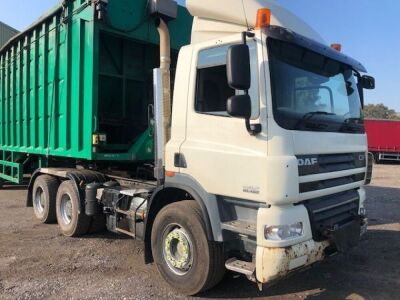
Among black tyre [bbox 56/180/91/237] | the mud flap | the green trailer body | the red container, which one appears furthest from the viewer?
the red container

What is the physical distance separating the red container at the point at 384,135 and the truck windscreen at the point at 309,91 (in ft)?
81.3

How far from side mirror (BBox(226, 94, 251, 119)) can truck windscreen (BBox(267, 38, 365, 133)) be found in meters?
0.27

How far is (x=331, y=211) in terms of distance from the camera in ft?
14.0

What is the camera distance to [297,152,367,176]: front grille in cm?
380

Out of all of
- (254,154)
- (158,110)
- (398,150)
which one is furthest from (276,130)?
(398,150)

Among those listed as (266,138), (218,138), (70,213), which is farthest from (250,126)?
(70,213)

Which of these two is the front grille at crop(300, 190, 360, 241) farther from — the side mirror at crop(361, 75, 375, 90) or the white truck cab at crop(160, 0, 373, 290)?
the side mirror at crop(361, 75, 375, 90)

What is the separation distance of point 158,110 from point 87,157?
1808 mm

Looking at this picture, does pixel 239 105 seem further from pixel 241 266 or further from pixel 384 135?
pixel 384 135

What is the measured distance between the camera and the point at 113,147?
6410 mm

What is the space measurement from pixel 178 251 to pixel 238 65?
7.10 feet

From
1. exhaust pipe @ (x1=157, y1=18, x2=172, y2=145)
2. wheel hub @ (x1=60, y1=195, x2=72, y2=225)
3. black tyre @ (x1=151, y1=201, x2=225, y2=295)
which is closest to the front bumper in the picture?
black tyre @ (x1=151, y1=201, x2=225, y2=295)

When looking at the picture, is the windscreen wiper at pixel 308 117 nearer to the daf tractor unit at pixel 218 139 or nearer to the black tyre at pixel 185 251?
the daf tractor unit at pixel 218 139

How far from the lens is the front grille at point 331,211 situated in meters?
3.94
